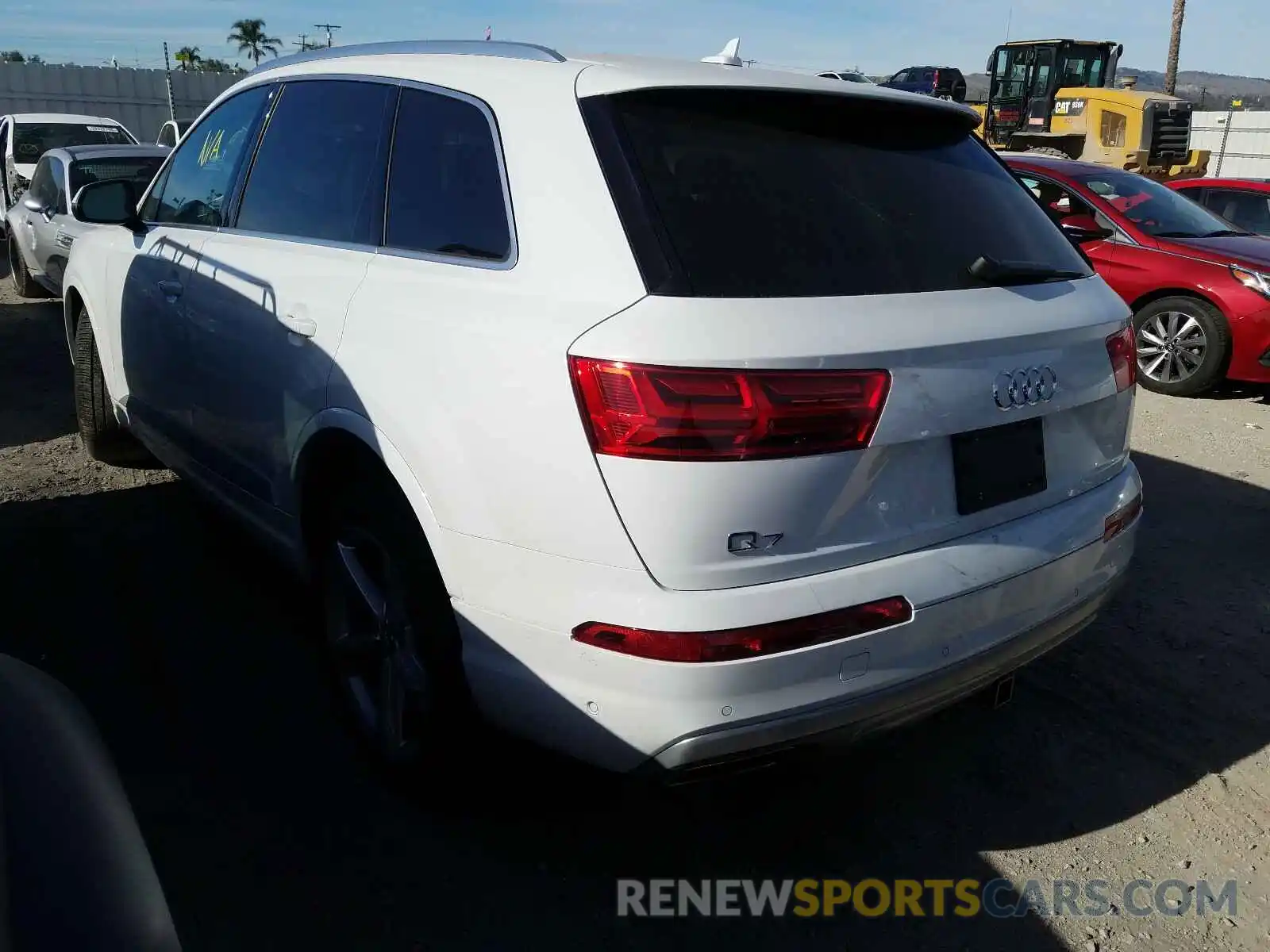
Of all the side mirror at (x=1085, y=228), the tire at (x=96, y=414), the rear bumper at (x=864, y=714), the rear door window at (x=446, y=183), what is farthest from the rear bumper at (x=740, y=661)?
the side mirror at (x=1085, y=228)

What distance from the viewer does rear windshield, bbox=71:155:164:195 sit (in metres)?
9.28

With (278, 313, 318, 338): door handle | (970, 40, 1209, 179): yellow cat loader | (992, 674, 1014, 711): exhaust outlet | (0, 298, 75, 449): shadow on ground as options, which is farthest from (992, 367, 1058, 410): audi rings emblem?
(970, 40, 1209, 179): yellow cat loader

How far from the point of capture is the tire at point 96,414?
16.5ft

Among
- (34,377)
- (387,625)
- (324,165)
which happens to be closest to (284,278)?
(324,165)

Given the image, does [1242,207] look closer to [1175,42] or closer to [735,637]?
[735,637]

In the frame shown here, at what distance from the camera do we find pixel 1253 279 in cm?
753

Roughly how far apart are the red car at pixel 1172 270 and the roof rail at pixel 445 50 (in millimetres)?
5446

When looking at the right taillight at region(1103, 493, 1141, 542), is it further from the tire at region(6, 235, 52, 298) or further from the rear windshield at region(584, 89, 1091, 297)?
the tire at region(6, 235, 52, 298)

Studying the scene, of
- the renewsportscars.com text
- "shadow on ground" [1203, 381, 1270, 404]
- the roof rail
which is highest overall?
the roof rail

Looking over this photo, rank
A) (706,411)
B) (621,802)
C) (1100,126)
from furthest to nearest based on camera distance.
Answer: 1. (1100,126)
2. (621,802)
3. (706,411)

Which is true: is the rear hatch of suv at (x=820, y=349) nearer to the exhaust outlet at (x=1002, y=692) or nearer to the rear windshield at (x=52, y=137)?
the exhaust outlet at (x=1002, y=692)

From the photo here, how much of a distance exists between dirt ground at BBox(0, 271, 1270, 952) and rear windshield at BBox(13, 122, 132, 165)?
1143 cm

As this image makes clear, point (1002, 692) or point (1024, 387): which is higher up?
point (1024, 387)

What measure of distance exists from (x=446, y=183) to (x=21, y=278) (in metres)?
9.92
